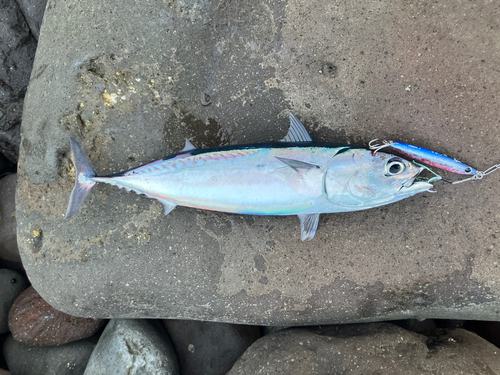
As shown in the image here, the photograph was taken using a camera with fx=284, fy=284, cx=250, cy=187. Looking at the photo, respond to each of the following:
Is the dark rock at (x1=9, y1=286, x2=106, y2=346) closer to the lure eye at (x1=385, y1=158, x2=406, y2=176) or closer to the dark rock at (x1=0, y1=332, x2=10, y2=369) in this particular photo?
the dark rock at (x1=0, y1=332, x2=10, y2=369)

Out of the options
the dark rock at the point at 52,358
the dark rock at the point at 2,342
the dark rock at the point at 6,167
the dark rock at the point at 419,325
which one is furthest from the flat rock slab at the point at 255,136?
the dark rock at the point at 2,342

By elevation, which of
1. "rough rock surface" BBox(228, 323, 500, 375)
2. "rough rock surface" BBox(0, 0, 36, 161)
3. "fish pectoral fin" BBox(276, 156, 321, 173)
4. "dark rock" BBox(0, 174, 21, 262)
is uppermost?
"rough rock surface" BBox(0, 0, 36, 161)

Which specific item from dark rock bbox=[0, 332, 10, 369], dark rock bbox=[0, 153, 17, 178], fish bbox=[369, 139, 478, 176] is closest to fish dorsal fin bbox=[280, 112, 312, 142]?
fish bbox=[369, 139, 478, 176]

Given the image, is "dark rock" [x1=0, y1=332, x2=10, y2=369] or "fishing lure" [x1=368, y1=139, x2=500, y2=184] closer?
"fishing lure" [x1=368, y1=139, x2=500, y2=184]

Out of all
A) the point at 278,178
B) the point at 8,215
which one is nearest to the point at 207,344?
the point at 278,178

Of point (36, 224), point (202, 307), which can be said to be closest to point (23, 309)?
point (36, 224)

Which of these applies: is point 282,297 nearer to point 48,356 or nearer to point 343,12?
point 343,12
